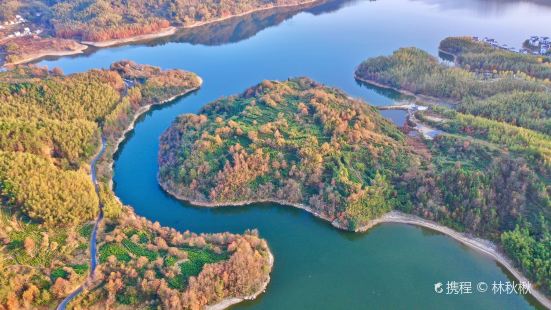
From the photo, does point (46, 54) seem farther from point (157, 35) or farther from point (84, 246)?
point (84, 246)

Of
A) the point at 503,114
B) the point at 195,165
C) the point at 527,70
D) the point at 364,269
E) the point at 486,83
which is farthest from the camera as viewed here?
the point at 527,70

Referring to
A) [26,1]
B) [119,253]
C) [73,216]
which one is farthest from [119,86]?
[26,1]

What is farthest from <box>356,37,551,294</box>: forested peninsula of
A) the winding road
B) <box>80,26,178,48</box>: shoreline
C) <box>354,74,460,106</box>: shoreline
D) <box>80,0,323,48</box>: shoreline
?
<box>80,26,178,48</box>: shoreline

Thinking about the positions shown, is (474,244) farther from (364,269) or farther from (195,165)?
(195,165)

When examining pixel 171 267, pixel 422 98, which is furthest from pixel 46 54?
pixel 422 98

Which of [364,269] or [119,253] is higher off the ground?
[119,253]

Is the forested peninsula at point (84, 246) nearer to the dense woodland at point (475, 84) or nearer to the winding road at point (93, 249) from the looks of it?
the winding road at point (93, 249)

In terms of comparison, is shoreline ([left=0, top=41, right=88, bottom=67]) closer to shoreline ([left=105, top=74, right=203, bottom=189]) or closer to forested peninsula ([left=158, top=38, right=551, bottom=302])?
shoreline ([left=105, top=74, right=203, bottom=189])
